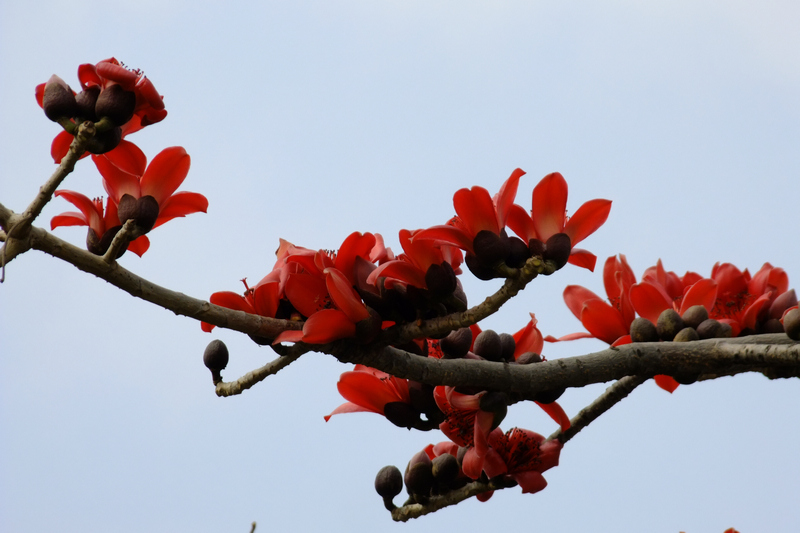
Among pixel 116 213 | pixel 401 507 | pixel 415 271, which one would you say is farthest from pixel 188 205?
pixel 401 507

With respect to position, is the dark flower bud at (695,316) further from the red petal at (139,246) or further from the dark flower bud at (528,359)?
the red petal at (139,246)

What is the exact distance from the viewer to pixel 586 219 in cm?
115

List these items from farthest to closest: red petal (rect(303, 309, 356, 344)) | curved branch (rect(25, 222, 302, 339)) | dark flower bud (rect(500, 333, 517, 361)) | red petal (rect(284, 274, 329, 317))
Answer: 1. dark flower bud (rect(500, 333, 517, 361))
2. red petal (rect(284, 274, 329, 317))
3. red petal (rect(303, 309, 356, 344))
4. curved branch (rect(25, 222, 302, 339))

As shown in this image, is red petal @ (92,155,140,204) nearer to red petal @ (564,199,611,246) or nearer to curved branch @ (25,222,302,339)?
curved branch @ (25,222,302,339)

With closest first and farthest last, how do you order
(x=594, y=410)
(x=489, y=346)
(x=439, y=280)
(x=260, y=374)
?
(x=439, y=280) < (x=260, y=374) < (x=489, y=346) < (x=594, y=410)

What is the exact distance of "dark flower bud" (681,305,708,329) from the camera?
4.64ft

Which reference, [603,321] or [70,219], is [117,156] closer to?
[70,219]

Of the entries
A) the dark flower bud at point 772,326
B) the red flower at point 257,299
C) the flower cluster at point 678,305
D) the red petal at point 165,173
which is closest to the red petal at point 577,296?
the flower cluster at point 678,305

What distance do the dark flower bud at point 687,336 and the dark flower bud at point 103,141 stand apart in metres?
1.01

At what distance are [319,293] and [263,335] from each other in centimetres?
11

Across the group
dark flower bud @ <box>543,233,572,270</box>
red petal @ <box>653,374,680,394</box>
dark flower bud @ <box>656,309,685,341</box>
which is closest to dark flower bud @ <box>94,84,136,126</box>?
dark flower bud @ <box>543,233,572,270</box>

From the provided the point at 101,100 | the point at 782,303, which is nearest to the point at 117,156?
the point at 101,100

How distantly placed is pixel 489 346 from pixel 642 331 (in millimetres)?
319

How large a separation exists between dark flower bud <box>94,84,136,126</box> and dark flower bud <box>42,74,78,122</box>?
3 centimetres
